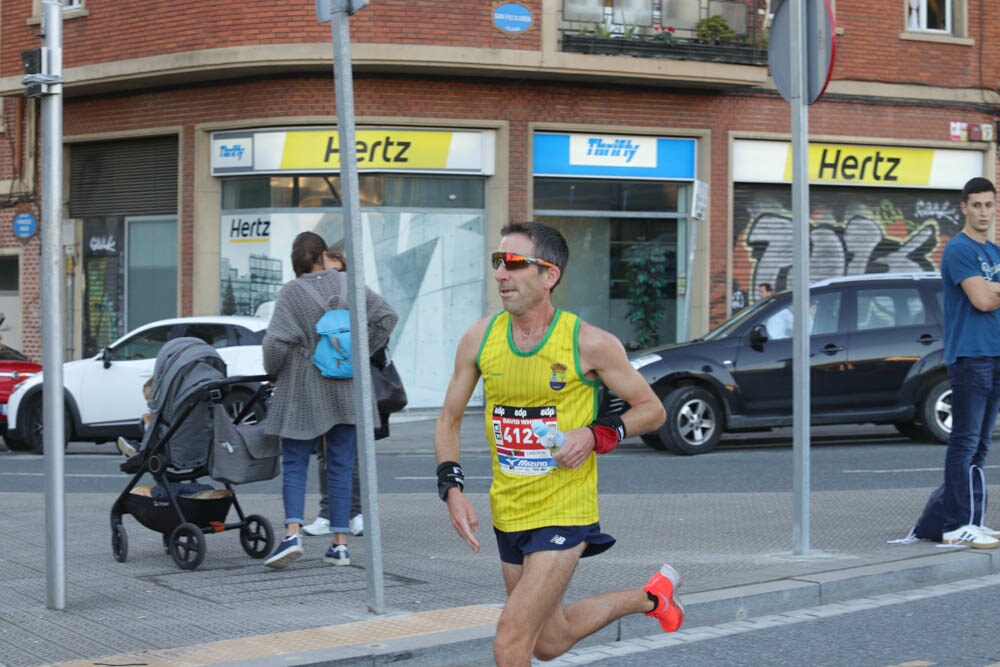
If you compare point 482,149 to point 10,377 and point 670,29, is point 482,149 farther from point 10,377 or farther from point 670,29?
point 10,377

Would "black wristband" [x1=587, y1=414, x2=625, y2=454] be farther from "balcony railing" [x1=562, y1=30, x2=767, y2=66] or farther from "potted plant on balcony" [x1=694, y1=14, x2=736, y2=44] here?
"potted plant on balcony" [x1=694, y1=14, x2=736, y2=44]

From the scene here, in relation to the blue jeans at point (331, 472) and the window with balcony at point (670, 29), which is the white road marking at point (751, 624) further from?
the window with balcony at point (670, 29)

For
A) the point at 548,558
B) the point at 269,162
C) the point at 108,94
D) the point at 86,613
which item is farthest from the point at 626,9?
the point at 548,558

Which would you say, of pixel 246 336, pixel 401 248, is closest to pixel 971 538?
pixel 246 336

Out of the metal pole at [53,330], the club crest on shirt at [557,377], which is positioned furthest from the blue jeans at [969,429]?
the metal pole at [53,330]

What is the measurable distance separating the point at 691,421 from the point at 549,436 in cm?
1050

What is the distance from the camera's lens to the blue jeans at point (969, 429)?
26.2 feet

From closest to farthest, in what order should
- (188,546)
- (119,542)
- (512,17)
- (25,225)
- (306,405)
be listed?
(188,546) → (306,405) → (119,542) → (512,17) → (25,225)

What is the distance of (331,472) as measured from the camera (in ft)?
26.7

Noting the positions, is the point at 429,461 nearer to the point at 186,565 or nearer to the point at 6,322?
the point at 186,565

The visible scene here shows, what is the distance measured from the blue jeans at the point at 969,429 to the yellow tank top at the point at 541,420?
4.00m

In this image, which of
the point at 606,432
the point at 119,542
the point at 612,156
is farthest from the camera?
the point at 612,156

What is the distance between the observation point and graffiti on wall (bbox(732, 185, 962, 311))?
73.4 ft

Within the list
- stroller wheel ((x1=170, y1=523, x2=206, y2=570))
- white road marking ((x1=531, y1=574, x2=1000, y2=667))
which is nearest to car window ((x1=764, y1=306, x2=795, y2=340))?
white road marking ((x1=531, y1=574, x2=1000, y2=667))
